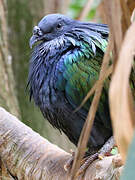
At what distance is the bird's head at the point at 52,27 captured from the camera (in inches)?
90.2

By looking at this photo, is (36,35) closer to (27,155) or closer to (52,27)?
(52,27)

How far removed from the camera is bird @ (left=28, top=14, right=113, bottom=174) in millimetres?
2016

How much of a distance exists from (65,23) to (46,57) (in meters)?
0.30

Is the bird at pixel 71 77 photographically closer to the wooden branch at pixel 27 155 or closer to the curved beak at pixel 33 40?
the curved beak at pixel 33 40

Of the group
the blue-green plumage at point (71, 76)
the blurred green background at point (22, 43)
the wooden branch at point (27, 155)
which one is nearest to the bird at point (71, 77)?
the blue-green plumage at point (71, 76)

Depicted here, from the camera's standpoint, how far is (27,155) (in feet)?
6.89

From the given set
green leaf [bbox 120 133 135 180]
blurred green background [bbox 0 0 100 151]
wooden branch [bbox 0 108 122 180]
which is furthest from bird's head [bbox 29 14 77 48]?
green leaf [bbox 120 133 135 180]

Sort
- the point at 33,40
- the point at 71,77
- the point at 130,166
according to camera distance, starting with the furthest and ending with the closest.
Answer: the point at 33,40 < the point at 71,77 < the point at 130,166

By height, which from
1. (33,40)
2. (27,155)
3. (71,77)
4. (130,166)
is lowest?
(27,155)

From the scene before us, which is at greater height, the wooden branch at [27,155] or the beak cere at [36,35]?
the beak cere at [36,35]

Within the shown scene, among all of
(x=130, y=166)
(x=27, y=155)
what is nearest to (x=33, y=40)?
(x=27, y=155)

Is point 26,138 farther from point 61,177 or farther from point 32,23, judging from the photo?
point 32,23

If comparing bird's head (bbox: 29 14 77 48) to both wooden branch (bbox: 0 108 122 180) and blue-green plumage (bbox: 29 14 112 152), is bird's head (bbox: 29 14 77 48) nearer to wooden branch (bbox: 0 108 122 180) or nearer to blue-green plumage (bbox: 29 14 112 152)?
blue-green plumage (bbox: 29 14 112 152)

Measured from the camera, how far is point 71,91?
202 centimetres
